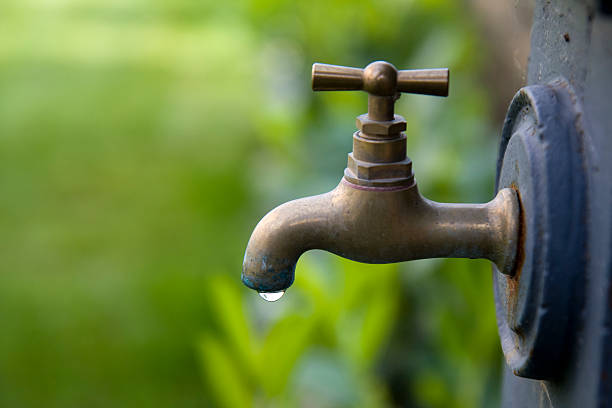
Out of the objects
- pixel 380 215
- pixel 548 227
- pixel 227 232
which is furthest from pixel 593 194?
pixel 227 232

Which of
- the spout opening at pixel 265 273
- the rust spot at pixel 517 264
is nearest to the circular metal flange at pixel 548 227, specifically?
the rust spot at pixel 517 264

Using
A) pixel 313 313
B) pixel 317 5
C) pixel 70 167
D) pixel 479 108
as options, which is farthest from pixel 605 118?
pixel 70 167

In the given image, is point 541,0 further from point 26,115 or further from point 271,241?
point 26,115

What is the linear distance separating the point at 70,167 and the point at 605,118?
15.4ft

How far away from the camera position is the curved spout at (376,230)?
713mm

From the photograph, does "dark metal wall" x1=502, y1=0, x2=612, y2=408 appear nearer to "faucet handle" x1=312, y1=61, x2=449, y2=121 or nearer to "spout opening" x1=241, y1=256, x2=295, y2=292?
"faucet handle" x1=312, y1=61, x2=449, y2=121

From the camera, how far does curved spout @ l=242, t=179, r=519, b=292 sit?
0.71 m

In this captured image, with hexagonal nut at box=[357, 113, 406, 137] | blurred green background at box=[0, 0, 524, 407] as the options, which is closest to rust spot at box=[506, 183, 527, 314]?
hexagonal nut at box=[357, 113, 406, 137]

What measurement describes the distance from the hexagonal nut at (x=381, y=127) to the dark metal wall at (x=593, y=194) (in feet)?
0.51

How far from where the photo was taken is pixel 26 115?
18.7 ft

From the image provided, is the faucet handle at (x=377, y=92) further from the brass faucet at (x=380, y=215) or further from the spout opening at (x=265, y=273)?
the spout opening at (x=265, y=273)

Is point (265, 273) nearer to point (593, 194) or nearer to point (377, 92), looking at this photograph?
point (377, 92)

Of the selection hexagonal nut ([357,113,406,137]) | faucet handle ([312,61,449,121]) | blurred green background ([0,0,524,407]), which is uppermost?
faucet handle ([312,61,449,121])

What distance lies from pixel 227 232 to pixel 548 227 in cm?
337
